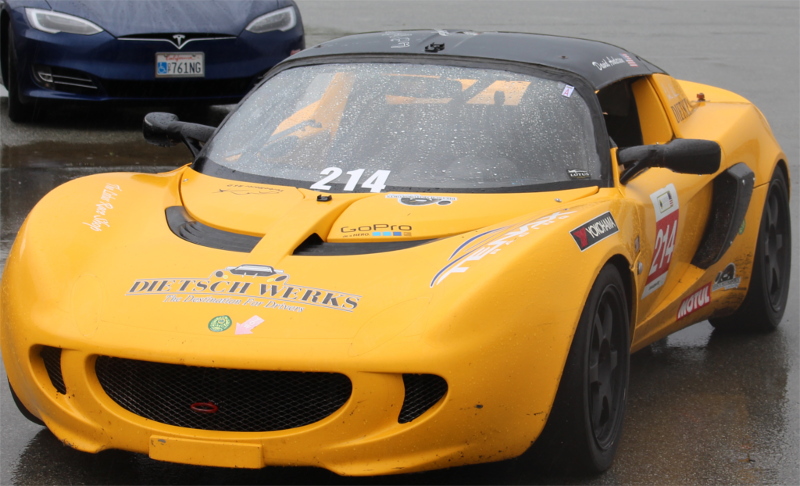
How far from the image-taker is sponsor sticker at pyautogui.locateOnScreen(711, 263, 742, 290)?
4.95 meters

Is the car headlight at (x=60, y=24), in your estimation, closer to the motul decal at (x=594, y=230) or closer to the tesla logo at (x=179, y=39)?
the tesla logo at (x=179, y=39)

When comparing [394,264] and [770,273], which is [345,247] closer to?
[394,264]

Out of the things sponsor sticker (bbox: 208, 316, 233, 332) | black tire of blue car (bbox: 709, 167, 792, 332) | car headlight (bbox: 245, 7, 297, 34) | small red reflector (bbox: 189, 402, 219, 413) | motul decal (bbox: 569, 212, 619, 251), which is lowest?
car headlight (bbox: 245, 7, 297, 34)

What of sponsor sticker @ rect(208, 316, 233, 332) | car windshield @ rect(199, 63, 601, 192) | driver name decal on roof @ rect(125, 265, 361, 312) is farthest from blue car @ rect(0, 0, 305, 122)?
sponsor sticker @ rect(208, 316, 233, 332)

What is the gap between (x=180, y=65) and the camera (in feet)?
29.0

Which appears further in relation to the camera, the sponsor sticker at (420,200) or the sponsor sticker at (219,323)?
the sponsor sticker at (420,200)

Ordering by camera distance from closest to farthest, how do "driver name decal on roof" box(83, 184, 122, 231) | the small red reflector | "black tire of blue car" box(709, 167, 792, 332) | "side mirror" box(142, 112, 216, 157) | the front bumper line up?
the front bumper → the small red reflector → "driver name decal on roof" box(83, 184, 122, 231) → "side mirror" box(142, 112, 216, 157) → "black tire of blue car" box(709, 167, 792, 332)

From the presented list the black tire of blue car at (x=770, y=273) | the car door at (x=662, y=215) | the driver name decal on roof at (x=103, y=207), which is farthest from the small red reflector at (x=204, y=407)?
the black tire of blue car at (x=770, y=273)

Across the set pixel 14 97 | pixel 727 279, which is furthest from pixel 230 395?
pixel 14 97

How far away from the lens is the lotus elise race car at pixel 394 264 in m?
3.16

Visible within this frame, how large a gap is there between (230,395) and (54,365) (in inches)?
22.3

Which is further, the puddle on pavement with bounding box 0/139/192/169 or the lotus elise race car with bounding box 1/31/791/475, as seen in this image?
the puddle on pavement with bounding box 0/139/192/169

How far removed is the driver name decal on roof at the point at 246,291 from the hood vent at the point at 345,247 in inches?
8.7

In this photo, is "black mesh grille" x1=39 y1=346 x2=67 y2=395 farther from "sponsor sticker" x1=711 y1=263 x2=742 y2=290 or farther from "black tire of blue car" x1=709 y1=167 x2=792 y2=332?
"black tire of blue car" x1=709 y1=167 x2=792 y2=332
